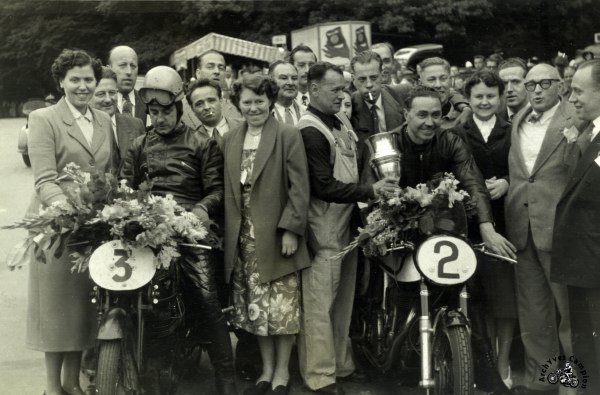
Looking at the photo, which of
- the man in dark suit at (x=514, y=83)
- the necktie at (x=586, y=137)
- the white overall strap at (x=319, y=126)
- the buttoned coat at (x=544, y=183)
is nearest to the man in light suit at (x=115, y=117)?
the white overall strap at (x=319, y=126)

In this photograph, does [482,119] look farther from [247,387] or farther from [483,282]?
[247,387]

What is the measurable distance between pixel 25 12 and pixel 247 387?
1277cm

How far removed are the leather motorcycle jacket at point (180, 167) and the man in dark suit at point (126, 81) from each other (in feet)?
5.05

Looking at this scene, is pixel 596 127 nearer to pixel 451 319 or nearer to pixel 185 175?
pixel 451 319

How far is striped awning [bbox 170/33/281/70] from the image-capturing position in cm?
2012

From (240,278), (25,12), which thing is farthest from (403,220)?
(25,12)

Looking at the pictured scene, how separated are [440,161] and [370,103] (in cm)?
127

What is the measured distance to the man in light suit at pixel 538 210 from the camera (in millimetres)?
5223

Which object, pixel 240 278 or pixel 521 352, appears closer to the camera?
pixel 240 278

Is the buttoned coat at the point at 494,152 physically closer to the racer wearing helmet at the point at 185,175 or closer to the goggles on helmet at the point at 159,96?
the racer wearing helmet at the point at 185,175

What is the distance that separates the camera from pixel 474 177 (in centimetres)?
498

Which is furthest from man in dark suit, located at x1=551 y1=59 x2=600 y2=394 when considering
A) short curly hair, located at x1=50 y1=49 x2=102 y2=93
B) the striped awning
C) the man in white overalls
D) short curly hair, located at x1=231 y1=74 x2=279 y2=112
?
the striped awning

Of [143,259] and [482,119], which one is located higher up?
[482,119]

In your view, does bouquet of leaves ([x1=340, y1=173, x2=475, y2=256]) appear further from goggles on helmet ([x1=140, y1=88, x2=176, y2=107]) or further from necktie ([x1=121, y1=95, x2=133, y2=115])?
necktie ([x1=121, y1=95, x2=133, y2=115])
